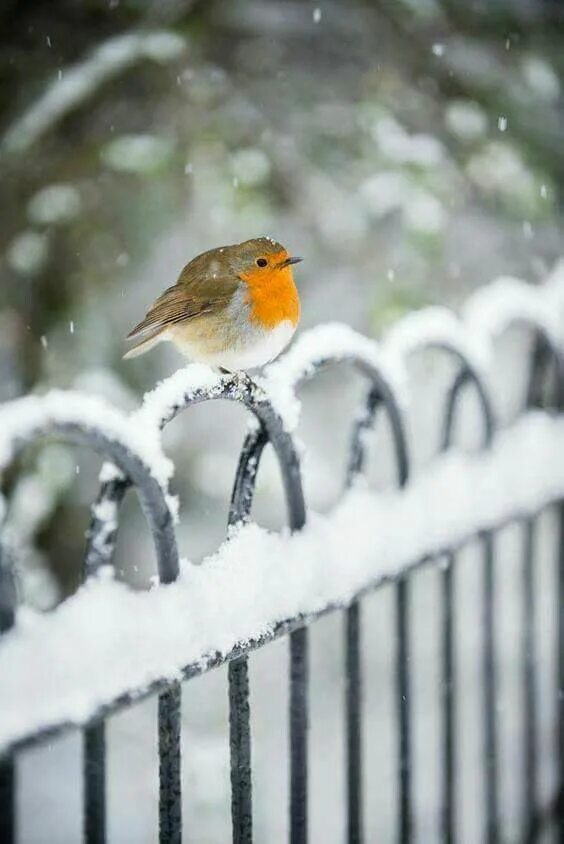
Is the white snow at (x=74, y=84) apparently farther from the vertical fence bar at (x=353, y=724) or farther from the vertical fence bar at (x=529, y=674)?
the vertical fence bar at (x=353, y=724)

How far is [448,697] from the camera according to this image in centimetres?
116

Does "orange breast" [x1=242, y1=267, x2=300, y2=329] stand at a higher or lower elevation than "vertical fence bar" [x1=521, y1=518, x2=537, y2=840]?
higher

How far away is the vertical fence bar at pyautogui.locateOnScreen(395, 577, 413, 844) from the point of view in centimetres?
106

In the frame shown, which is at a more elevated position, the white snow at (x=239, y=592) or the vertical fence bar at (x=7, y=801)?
the white snow at (x=239, y=592)

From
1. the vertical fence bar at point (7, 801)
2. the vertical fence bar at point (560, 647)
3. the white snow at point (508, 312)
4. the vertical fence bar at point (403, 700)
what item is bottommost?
the vertical fence bar at point (7, 801)

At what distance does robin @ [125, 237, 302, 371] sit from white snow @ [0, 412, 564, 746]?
0.16 meters

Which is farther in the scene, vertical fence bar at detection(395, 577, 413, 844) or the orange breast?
vertical fence bar at detection(395, 577, 413, 844)

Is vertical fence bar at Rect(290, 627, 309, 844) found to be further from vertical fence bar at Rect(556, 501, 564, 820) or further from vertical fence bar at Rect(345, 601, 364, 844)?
vertical fence bar at Rect(556, 501, 564, 820)

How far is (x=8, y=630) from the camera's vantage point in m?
0.54

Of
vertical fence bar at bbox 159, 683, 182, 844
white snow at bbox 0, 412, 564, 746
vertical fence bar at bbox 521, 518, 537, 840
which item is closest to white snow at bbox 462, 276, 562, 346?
white snow at bbox 0, 412, 564, 746

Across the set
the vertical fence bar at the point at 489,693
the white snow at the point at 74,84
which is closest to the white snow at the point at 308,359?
the vertical fence bar at the point at 489,693

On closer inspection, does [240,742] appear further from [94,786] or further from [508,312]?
[508,312]

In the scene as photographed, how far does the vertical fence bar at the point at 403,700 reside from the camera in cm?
106

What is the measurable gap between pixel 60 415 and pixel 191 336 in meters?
0.27
